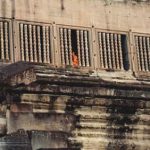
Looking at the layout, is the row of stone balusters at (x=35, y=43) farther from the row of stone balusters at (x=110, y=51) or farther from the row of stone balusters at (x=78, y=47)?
the row of stone balusters at (x=110, y=51)

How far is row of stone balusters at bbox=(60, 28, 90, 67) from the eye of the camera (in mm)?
13398

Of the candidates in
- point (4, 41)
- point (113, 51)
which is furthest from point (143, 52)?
point (4, 41)

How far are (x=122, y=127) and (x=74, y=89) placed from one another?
1292 mm

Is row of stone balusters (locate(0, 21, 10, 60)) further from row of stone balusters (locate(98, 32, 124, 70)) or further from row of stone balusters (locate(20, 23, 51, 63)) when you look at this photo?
row of stone balusters (locate(98, 32, 124, 70))

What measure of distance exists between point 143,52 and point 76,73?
1.92 m

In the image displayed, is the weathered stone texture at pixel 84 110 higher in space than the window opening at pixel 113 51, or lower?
lower

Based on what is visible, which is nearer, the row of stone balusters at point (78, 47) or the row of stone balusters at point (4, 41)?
the row of stone balusters at point (4, 41)

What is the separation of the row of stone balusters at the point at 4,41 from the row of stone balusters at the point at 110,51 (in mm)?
2057

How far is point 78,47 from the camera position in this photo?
44.9 feet

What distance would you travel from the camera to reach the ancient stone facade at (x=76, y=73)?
11312mm

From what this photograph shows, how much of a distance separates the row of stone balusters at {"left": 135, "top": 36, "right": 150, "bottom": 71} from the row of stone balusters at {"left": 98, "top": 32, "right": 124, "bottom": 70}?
0.43 meters

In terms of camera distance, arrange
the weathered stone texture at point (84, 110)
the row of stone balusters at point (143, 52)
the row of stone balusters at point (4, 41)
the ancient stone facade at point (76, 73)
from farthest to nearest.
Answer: the row of stone balusters at point (143, 52) → the row of stone balusters at point (4, 41) → the weathered stone texture at point (84, 110) → the ancient stone facade at point (76, 73)

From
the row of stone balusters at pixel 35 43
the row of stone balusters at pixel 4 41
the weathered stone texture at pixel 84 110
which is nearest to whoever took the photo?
the weathered stone texture at pixel 84 110

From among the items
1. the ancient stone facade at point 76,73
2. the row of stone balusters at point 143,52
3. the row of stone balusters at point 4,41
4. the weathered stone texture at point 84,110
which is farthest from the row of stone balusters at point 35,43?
the row of stone balusters at point 143,52
